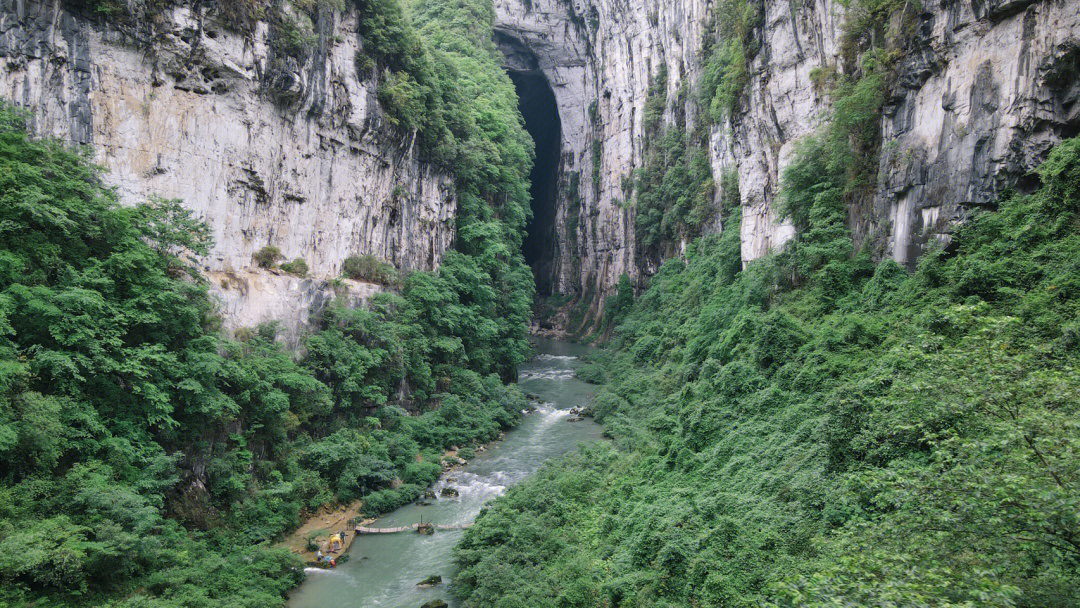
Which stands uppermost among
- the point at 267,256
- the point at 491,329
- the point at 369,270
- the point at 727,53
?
the point at 727,53

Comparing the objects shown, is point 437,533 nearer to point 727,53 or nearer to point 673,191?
point 727,53

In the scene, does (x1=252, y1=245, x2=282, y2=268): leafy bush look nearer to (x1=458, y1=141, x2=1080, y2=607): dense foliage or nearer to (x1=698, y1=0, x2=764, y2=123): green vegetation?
(x1=458, y1=141, x2=1080, y2=607): dense foliage

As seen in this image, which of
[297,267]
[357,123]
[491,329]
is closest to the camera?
[297,267]

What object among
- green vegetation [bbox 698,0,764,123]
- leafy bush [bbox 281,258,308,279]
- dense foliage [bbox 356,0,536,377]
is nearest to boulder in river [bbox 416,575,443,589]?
leafy bush [bbox 281,258,308,279]

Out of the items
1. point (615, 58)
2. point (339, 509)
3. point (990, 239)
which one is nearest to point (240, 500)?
point (339, 509)

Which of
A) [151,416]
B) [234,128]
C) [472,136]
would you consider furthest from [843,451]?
[472,136]

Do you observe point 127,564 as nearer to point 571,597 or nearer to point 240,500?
point 240,500

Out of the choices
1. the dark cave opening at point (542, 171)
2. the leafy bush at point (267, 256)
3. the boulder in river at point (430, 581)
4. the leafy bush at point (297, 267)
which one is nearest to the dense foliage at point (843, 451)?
the boulder in river at point (430, 581)
